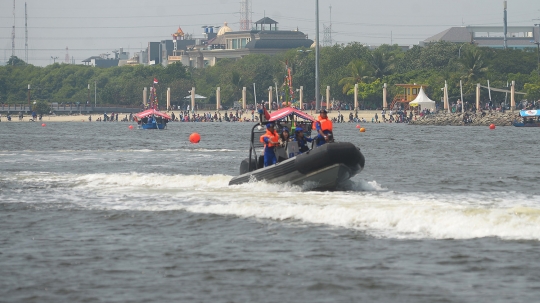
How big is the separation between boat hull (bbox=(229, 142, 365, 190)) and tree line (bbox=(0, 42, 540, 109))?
71432mm

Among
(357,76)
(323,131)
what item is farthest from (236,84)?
(323,131)

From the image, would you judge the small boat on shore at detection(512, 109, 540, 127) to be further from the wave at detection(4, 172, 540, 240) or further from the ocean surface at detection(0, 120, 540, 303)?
the wave at detection(4, 172, 540, 240)

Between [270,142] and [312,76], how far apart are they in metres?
119

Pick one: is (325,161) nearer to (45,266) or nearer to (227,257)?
(227,257)

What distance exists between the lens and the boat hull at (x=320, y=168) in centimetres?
2228

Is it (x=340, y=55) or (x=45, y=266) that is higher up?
(x=340, y=55)

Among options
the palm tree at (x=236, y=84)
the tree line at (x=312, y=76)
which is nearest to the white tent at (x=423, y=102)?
the tree line at (x=312, y=76)

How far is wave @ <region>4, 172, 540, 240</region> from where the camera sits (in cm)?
1759

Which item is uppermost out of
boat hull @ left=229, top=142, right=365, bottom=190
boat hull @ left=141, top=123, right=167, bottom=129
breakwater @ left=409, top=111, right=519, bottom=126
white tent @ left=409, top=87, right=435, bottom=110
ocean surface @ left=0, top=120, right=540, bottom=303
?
white tent @ left=409, top=87, right=435, bottom=110

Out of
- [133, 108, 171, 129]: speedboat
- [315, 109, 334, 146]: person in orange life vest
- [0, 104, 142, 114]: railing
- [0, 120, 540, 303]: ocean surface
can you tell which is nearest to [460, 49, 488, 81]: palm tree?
[133, 108, 171, 129]: speedboat

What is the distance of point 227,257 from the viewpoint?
15.6m

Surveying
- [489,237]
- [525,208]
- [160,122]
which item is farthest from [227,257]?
[160,122]

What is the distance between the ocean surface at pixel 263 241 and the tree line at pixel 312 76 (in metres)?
70.3

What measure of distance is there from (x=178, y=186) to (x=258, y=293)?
44.5 feet
